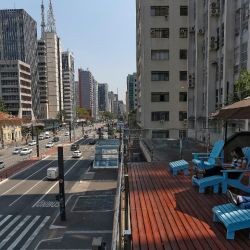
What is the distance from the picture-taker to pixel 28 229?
2594cm

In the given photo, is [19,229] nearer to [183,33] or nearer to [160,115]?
[160,115]

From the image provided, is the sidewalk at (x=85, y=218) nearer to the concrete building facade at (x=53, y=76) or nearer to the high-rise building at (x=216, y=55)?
the high-rise building at (x=216, y=55)

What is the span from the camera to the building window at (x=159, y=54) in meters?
57.2

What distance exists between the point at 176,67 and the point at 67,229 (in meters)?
40.2

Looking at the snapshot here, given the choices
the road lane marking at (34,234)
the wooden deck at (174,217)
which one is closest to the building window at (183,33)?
the road lane marking at (34,234)

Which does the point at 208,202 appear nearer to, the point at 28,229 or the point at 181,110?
the point at 28,229

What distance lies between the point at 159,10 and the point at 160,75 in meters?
12.0

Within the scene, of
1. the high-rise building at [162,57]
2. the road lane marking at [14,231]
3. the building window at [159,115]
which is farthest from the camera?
the building window at [159,115]

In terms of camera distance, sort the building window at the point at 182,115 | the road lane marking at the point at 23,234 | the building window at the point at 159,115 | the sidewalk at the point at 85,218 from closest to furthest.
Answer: the road lane marking at the point at 23,234, the sidewalk at the point at 85,218, the building window at the point at 159,115, the building window at the point at 182,115

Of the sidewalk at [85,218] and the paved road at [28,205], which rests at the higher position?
the sidewalk at [85,218]

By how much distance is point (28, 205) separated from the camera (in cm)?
3281

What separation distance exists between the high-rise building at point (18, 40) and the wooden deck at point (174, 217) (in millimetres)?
152746

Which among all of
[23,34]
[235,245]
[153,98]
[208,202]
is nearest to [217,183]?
[208,202]

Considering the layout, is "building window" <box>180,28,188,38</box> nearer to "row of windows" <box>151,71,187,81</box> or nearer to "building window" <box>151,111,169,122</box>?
"row of windows" <box>151,71,187,81</box>
